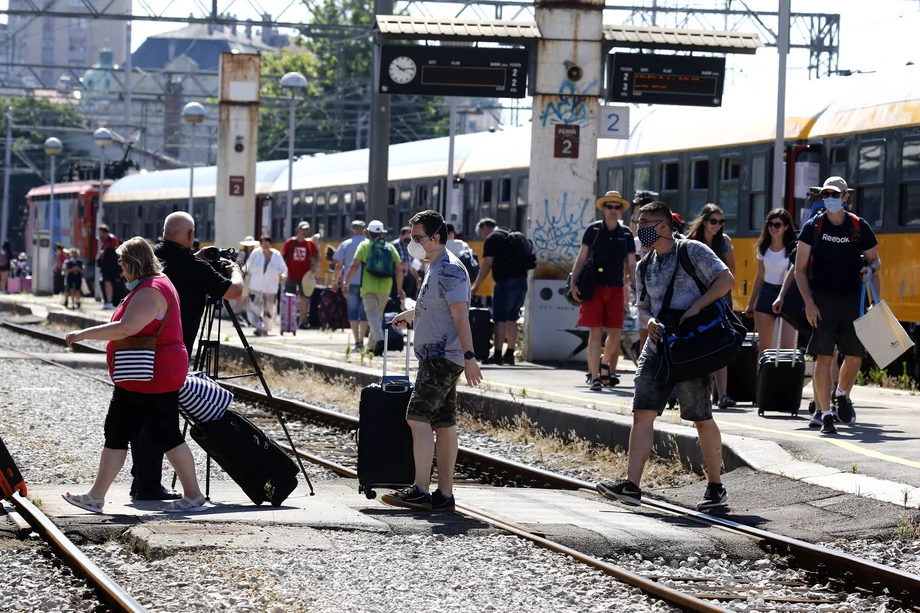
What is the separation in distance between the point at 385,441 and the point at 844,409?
4.40 meters

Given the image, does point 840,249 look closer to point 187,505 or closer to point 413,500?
point 413,500

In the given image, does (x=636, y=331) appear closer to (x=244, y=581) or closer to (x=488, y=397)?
(x=488, y=397)

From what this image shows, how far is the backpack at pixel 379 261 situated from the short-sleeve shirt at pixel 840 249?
28.7 ft

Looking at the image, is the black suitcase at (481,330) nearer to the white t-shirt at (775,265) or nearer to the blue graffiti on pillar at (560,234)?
the blue graffiti on pillar at (560,234)

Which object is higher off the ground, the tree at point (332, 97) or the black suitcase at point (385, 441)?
the tree at point (332, 97)

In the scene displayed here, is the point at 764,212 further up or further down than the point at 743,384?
further up

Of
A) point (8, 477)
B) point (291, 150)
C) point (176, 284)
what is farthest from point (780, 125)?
point (291, 150)

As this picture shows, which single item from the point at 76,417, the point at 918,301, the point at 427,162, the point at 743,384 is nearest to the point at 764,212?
the point at 918,301

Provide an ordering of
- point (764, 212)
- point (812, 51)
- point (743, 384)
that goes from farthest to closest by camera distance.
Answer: point (812, 51) → point (764, 212) → point (743, 384)

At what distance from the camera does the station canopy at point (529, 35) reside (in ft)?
61.2

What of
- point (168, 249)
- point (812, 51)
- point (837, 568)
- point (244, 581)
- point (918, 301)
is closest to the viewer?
point (244, 581)

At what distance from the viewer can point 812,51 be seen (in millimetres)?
41188

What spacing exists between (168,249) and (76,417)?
5.75 metres

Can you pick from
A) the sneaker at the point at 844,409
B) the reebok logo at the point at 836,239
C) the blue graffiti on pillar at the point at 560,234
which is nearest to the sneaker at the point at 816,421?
the sneaker at the point at 844,409
